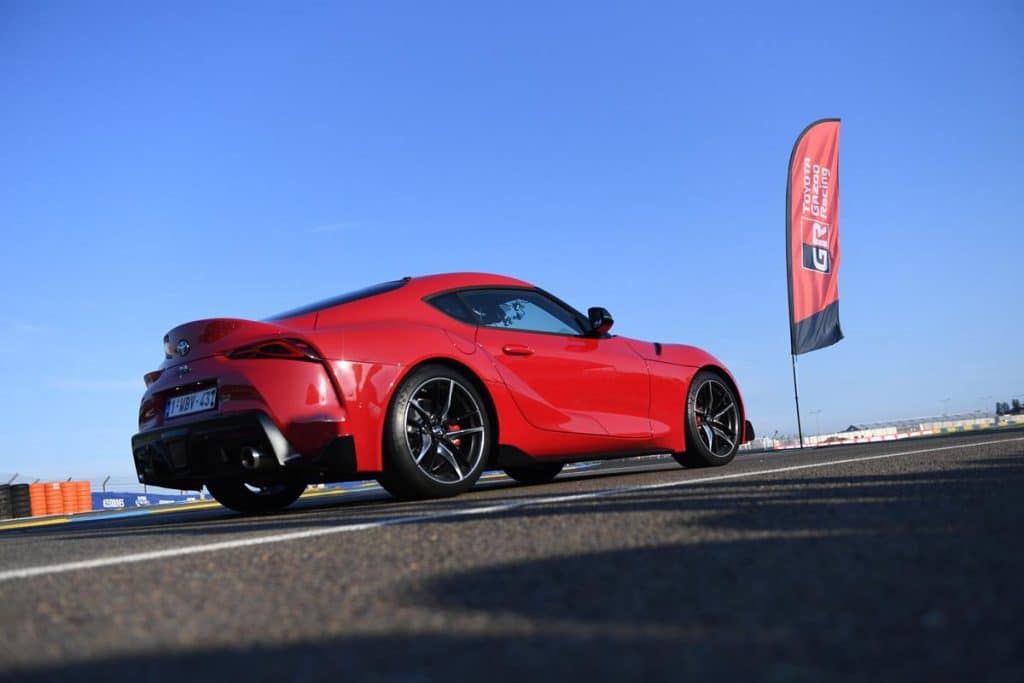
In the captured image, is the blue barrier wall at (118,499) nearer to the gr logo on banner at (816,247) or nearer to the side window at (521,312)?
the gr logo on banner at (816,247)

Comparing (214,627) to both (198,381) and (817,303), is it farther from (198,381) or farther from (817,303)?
(817,303)

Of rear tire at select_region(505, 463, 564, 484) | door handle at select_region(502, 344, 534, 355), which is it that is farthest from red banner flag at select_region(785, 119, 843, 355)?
door handle at select_region(502, 344, 534, 355)

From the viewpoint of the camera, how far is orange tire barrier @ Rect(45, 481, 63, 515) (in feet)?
77.3

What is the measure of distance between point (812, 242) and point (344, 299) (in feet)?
46.4

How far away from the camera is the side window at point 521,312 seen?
646cm

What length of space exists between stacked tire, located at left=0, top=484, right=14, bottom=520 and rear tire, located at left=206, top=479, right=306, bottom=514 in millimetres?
18093

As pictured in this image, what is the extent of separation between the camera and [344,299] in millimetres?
5992

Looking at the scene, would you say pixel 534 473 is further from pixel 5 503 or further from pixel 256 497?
pixel 5 503

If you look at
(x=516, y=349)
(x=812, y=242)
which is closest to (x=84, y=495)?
(x=812, y=242)

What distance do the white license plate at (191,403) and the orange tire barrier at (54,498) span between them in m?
20.1

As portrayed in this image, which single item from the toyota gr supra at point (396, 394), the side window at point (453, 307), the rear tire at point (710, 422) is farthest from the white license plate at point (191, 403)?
the rear tire at point (710, 422)

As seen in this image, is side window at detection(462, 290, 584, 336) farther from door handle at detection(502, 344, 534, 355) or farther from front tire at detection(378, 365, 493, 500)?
front tire at detection(378, 365, 493, 500)

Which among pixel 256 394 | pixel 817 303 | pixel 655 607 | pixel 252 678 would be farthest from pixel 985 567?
pixel 817 303

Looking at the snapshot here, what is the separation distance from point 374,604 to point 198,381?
11.5ft
